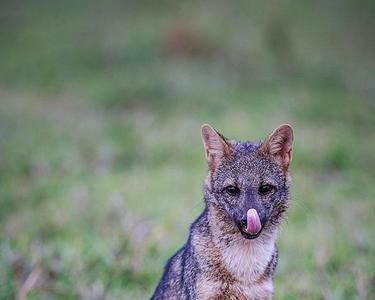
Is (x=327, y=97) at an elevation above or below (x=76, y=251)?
above

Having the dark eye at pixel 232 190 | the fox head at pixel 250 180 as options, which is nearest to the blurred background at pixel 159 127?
the fox head at pixel 250 180

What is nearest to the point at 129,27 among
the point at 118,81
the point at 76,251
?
the point at 118,81

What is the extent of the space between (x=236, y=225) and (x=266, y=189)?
1.07 ft

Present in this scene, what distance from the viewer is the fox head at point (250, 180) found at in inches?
157

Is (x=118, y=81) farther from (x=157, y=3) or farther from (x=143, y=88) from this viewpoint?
(x=157, y=3)

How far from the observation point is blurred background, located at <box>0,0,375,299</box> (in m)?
5.96

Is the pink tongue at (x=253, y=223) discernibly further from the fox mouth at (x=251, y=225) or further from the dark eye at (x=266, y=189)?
the dark eye at (x=266, y=189)

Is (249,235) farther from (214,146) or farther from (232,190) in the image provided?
(214,146)

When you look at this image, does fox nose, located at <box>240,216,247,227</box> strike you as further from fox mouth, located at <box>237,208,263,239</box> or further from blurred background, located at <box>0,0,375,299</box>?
blurred background, located at <box>0,0,375,299</box>

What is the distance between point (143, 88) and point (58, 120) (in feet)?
7.25

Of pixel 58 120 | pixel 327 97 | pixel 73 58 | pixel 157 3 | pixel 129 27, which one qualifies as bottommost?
pixel 58 120

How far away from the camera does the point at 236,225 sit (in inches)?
159

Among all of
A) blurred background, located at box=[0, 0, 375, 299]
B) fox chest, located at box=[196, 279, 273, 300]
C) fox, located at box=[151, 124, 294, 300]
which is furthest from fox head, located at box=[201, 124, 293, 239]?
blurred background, located at box=[0, 0, 375, 299]

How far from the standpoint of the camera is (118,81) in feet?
50.1
